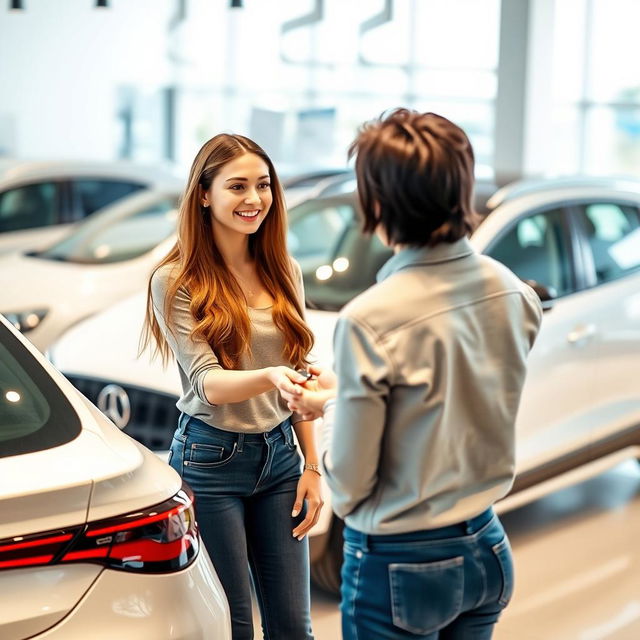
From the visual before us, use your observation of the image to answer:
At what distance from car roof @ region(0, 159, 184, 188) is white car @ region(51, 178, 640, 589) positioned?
349 centimetres

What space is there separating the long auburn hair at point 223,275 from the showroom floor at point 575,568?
1.63m

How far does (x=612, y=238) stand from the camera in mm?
5102

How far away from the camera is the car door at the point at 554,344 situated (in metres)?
4.54

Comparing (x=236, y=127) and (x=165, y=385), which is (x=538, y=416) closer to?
(x=165, y=385)

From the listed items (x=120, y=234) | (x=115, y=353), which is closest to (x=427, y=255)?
(x=115, y=353)

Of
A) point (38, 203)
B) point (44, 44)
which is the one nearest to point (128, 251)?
point (38, 203)

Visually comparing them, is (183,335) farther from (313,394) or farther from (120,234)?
(120,234)

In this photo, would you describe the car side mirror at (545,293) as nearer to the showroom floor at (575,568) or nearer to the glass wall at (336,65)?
the showroom floor at (575,568)

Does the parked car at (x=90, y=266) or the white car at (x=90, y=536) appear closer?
the white car at (x=90, y=536)

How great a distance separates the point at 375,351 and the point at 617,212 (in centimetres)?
367

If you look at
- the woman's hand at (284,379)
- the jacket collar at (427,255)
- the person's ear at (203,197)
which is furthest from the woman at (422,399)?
the person's ear at (203,197)

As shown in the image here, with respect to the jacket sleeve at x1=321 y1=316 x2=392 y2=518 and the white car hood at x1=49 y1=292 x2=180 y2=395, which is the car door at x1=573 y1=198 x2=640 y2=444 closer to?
the white car hood at x1=49 y1=292 x2=180 y2=395

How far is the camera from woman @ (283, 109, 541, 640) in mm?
1806

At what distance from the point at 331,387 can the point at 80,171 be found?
664cm
